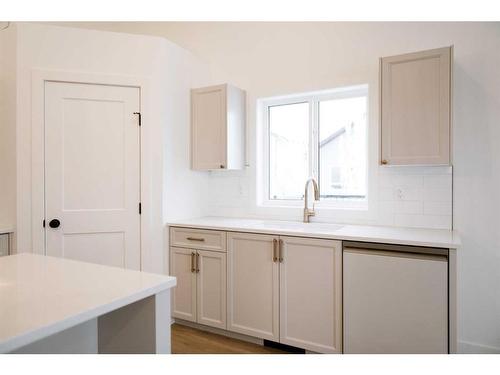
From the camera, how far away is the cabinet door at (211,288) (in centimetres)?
288

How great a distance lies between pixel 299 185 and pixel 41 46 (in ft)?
7.84

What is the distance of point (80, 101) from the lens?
291 cm

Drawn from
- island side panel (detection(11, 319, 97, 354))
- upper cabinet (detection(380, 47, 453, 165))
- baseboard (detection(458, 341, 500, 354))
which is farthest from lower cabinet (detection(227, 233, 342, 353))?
island side panel (detection(11, 319, 97, 354))

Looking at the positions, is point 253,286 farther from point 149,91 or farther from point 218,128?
point 149,91

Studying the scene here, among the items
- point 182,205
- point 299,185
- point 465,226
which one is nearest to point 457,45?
point 465,226

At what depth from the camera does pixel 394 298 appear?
2209mm

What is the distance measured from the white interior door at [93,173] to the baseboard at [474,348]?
100 inches

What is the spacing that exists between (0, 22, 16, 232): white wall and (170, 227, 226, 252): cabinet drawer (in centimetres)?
122

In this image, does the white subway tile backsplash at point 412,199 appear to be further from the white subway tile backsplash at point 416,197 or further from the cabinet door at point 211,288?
the cabinet door at point 211,288

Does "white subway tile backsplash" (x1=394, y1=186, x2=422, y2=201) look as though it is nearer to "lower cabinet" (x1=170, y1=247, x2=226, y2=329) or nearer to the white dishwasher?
the white dishwasher

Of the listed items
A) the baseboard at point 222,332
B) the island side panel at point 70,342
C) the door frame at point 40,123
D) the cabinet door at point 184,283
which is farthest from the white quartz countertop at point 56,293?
the baseboard at point 222,332

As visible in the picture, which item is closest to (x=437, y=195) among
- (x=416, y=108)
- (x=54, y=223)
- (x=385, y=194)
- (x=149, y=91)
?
(x=385, y=194)

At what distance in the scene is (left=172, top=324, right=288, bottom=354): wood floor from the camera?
2.69m

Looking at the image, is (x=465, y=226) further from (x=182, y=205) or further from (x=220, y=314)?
(x=182, y=205)
